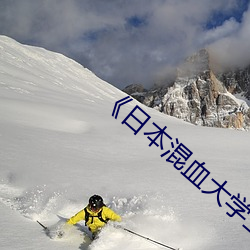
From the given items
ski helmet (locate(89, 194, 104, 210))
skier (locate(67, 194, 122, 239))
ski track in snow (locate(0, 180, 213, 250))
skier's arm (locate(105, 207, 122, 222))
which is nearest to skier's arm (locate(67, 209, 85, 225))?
skier (locate(67, 194, 122, 239))

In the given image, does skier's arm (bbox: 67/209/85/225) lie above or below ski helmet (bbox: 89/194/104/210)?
below

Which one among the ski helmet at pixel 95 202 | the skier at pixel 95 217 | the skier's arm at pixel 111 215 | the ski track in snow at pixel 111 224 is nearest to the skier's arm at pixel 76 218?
the skier at pixel 95 217

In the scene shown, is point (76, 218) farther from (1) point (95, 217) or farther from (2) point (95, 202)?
(2) point (95, 202)

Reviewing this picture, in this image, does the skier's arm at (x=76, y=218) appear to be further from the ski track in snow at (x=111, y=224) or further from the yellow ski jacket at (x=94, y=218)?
the ski track in snow at (x=111, y=224)

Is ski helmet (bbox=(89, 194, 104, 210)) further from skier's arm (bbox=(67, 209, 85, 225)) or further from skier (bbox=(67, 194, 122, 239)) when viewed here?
skier's arm (bbox=(67, 209, 85, 225))

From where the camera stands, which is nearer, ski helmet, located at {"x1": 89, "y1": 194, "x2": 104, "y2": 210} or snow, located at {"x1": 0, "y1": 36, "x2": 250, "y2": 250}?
snow, located at {"x1": 0, "y1": 36, "x2": 250, "y2": 250}

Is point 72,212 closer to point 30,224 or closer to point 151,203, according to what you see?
point 30,224

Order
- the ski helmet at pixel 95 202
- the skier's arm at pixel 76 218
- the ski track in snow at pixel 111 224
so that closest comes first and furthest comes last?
the ski track in snow at pixel 111 224 < the ski helmet at pixel 95 202 < the skier's arm at pixel 76 218

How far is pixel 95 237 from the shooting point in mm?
5379

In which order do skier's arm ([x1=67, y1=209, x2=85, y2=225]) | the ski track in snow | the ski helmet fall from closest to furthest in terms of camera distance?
1. the ski track in snow
2. the ski helmet
3. skier's arm ([x1=67, y1=209, x2=85, y2=225])

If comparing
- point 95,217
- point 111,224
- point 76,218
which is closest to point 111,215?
point 111,224

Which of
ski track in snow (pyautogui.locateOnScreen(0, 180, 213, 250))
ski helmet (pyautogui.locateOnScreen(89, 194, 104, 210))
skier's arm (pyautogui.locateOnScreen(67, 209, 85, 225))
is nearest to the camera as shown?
ski track in snow (pyautogui.locateOnScreen(0, 180, 213, 250))

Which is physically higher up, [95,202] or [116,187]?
[116,187]

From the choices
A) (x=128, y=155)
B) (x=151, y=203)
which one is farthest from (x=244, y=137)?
(x=151, y=203)
